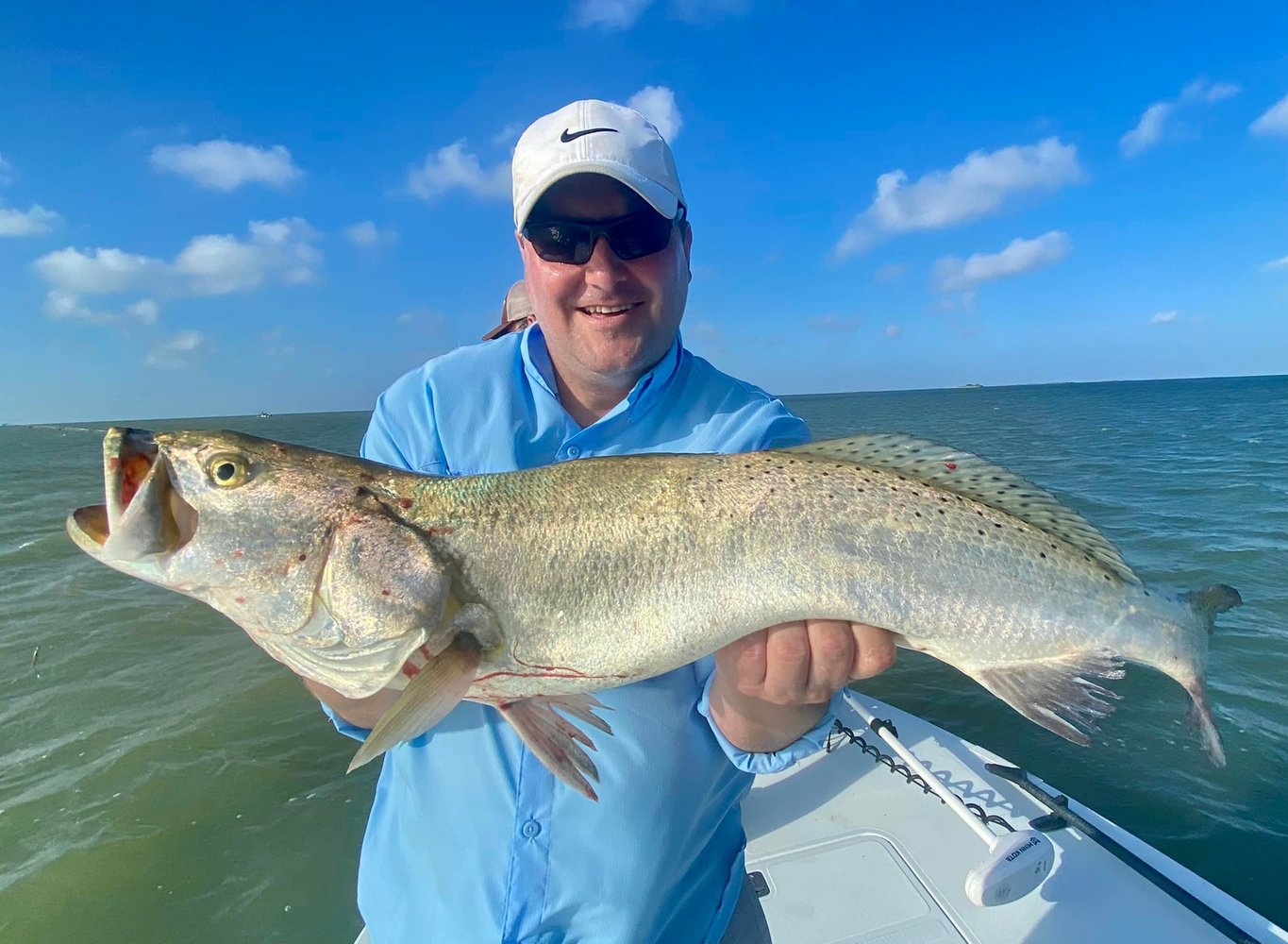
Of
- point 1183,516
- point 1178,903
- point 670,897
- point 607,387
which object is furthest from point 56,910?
point 1183,516

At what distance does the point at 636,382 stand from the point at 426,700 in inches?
65.7

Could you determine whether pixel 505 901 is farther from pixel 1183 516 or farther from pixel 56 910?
pixel 1183 516

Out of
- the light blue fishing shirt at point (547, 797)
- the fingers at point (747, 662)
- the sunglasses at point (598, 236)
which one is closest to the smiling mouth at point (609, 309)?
the sunglasses at point (598, 236)

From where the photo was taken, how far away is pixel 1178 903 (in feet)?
14.7

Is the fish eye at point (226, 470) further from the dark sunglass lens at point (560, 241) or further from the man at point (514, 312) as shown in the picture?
the man at point (514, 312)

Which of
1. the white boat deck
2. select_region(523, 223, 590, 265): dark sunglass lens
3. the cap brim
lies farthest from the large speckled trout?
A: the white boat deck

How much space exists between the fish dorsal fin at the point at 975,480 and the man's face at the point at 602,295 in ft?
2.77

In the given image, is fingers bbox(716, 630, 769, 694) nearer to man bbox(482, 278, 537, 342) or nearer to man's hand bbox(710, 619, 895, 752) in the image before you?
man's hand bbox(710, 619, 895, 752)

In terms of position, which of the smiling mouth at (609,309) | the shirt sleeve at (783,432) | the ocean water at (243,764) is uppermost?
the smiling mouth at (609,309)

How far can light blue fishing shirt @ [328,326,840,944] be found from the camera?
2.58 m

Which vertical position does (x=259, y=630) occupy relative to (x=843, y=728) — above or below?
above

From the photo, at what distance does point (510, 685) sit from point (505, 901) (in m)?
0.78

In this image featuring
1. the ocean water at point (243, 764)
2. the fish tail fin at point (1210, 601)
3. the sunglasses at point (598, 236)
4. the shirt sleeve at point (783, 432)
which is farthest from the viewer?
the ocean water at point (243, 764)

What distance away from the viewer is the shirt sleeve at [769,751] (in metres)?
2.75
